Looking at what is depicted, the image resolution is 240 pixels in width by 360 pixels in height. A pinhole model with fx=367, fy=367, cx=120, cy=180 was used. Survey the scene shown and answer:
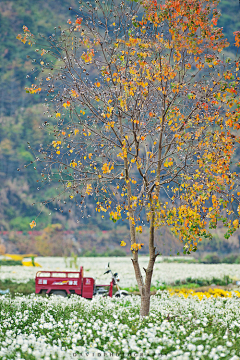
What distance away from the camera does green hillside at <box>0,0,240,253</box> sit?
85438 millimetres

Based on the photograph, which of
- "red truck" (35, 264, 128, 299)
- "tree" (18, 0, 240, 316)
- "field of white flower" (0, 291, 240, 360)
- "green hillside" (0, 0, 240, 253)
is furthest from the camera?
"green hillside" (0, 0, 240, 253)

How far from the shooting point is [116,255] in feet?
145

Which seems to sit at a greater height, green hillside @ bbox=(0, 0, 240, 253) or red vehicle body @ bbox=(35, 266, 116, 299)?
green hillside @ bbox=(0, 0, 240, 253)

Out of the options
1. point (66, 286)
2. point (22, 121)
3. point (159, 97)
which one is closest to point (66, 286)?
point (66, 286)

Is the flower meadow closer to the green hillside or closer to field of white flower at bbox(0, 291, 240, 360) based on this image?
field of white flower at bbox(0, 291, 240, 360)

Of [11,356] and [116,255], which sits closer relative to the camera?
[11,356]

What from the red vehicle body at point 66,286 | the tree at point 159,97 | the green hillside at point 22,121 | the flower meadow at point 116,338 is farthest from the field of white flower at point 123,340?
the green hillside at point 22,121

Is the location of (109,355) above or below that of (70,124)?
below

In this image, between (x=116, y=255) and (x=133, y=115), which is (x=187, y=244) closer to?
(x=133, y=115)

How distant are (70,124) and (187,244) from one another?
12.4 feet

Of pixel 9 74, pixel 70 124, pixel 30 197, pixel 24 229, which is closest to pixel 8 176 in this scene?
pixel 30 197

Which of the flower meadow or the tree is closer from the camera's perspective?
the flower meadow

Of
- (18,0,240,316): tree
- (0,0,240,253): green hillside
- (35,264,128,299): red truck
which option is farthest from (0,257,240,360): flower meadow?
(0,0,240,253): green hillside

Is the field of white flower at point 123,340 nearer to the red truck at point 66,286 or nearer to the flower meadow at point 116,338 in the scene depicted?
the flower meadow at point 116,338
